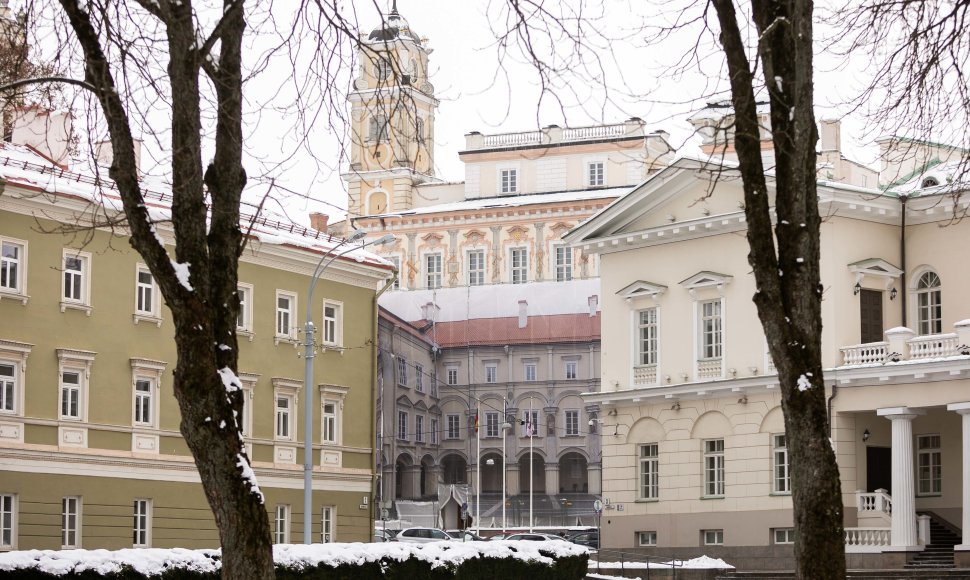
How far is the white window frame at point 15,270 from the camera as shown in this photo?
37.9 metres

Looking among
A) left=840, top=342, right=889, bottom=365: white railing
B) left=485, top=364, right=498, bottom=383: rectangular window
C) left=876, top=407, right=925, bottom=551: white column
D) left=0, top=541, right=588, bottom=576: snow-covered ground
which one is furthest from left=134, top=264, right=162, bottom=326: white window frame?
left=485, top=364, right=498, bottom=383: rectangular window

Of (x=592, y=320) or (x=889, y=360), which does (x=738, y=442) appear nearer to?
(x=889, y=360)

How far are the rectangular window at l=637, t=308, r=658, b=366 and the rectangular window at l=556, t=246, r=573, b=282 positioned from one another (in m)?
46.2

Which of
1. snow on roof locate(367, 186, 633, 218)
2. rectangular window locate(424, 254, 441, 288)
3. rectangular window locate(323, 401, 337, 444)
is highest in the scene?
snow on roof locate(367, 186, 633, 218)

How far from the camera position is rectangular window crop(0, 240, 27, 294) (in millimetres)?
37875

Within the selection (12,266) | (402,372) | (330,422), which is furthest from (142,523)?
(402,372)

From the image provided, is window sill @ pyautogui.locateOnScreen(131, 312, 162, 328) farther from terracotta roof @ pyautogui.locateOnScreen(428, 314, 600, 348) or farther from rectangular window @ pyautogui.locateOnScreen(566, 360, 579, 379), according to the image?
rectangular window @ pyautogui.locateOnScreen(566, 360, 579, 379)

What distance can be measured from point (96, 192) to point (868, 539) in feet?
69.3

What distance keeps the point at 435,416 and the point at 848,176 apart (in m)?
28.0

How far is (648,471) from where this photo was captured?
4619 cm

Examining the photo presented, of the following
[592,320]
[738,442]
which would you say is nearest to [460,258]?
[592,320]

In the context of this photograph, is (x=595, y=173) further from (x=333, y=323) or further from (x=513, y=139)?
(x=333, y=323)

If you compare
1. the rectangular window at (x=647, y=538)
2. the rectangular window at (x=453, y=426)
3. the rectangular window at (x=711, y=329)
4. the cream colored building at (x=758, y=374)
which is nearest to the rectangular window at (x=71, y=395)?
the cream colored building at (x=758, y=374)

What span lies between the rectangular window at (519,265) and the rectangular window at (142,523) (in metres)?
54.0
